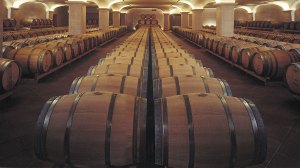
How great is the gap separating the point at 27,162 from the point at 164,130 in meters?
1.84

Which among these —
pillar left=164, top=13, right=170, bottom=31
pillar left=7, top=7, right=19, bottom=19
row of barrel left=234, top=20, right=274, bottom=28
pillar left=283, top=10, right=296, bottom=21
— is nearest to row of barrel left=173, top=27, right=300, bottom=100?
row of barrel left=234, top=20, right=274, bottom=28

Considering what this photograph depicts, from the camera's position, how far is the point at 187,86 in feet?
10.8

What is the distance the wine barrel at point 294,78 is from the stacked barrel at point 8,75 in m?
5.21

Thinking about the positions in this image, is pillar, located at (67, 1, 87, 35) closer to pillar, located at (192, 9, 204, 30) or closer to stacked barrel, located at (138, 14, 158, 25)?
pillar, located at (192, 9, 204, 30)

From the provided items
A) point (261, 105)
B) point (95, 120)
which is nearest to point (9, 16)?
point (261, 105)

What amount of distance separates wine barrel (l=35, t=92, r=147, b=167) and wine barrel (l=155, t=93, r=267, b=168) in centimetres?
18

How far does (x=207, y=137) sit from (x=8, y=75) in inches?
178

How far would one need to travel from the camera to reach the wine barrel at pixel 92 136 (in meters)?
2.26

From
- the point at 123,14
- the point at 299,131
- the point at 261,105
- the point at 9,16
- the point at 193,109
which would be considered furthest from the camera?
the point at 123,14

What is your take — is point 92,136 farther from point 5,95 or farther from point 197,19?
point 197,19

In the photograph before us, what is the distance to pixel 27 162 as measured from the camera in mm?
3311

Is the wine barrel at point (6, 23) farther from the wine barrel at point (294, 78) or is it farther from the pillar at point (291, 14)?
the pillar at point (291, 14)

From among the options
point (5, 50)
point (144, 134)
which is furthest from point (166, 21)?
point (144, 134)

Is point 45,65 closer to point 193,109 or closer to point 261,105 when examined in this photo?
point 261,105
